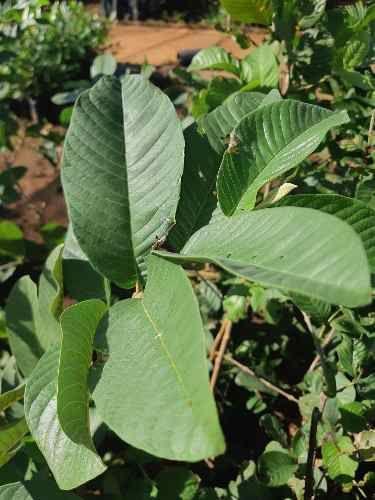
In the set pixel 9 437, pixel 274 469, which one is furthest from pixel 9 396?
pixel 274 469

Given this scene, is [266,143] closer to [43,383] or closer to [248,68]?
[43,383]

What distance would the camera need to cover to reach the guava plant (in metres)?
0.41

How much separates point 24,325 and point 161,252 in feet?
1.55

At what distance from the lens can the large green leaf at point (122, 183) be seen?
66cm

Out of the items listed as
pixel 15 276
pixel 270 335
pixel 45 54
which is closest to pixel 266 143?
pixel 270 335

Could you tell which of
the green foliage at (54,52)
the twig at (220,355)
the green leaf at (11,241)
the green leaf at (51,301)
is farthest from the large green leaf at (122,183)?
the green foliage at (54,52)

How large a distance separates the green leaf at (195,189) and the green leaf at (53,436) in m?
0.21

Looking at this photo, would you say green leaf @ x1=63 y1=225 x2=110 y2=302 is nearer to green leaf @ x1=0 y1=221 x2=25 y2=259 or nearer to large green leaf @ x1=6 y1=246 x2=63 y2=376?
large green leaf @ x1=6 y1=246 x2=63 y2=376

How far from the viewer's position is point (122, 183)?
2.24 ft

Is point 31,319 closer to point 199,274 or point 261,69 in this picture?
point 199,274

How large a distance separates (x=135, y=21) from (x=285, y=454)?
772cm

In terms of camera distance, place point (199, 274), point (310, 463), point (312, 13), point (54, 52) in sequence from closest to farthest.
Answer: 1. point (310, 463)
2. point (312, 13)
3. point (199, 274)
4. point (54, 52)

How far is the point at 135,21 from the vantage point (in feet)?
25.4

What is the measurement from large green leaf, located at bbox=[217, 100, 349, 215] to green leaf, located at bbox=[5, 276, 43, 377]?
457 millimetres
